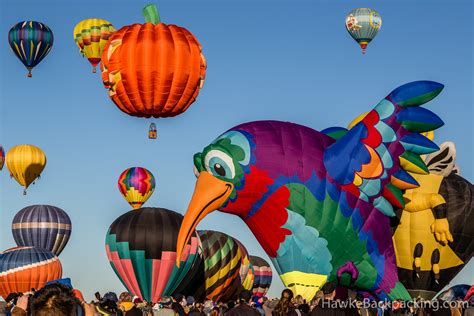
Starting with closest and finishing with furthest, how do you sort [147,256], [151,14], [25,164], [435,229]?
[435,229] → [151,14] → [147,256] → [25,164]

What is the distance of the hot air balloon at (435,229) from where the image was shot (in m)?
21.6

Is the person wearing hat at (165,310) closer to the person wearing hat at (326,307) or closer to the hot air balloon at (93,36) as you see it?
the person wearing hat at (326,307)

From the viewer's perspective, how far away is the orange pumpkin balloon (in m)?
24.1

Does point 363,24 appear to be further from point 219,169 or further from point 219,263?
point 219,169

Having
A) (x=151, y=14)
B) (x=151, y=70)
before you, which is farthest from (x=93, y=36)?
(x=151, y=70)

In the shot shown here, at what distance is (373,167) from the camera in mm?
20312

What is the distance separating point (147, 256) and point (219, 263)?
484 centimetres

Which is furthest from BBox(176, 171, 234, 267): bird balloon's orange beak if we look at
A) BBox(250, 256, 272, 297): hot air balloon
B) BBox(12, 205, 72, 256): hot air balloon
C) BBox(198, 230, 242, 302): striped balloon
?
BBox(250, 256, 272, 297): hot air balloon

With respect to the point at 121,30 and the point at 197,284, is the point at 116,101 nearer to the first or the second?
the point at 121,30

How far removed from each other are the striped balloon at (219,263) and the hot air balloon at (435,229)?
13.6 m

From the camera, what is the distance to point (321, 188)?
779 inches

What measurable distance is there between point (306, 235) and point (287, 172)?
1.21 meters

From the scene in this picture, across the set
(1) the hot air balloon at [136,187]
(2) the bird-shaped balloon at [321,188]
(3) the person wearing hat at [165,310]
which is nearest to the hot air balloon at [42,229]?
(1) the hot air balloon at [136,187]

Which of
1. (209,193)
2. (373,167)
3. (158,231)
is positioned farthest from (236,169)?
(158,231)
